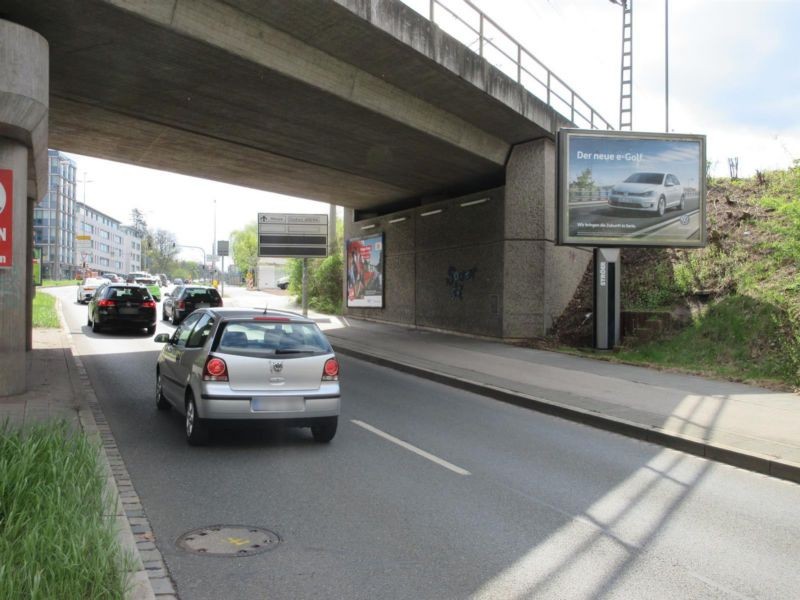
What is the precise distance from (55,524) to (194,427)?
11.8 feet

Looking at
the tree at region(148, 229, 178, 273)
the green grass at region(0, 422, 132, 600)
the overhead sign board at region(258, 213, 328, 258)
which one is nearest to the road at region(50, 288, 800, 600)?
the green grass at region(0, 422, 132, 600)

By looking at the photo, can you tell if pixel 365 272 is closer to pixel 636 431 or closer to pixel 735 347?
pixel 735 347

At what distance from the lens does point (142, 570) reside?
156 inches

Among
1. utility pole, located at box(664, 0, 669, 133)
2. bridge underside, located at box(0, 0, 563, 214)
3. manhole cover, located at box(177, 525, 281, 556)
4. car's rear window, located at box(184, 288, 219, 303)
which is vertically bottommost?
manhole cover, located at box(177, 525, 281, 556)

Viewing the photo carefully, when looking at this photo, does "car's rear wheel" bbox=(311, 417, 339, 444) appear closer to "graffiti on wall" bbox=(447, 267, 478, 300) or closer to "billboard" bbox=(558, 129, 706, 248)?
"billboard" bbox=(558, 129, 706, 248)

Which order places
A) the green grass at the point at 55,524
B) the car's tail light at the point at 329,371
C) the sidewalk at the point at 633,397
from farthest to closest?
the sidewalk at the point at 633,397 < the car's tail light at the point at 329,371 < the green grass at the point at 55,524

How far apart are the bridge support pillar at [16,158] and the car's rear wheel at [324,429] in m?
4.44

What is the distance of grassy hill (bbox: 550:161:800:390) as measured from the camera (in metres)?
13.8

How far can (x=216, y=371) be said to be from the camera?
7.42m

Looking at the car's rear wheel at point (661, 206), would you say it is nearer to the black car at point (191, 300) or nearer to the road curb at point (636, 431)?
the road curb at point (636, 431)

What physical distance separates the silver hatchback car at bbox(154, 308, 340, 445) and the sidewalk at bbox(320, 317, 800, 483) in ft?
13.9

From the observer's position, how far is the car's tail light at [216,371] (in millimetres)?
7406

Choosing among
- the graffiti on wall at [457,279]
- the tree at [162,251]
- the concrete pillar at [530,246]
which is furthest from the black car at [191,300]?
the tree at [162,251]

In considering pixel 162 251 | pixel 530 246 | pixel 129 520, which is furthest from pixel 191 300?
pixel 162 251
